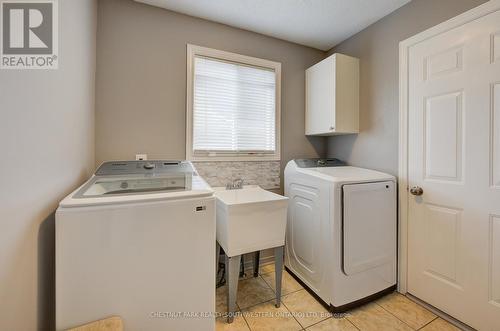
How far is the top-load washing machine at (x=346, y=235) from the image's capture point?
153 cm

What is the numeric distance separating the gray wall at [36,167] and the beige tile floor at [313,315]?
1122 millimetres

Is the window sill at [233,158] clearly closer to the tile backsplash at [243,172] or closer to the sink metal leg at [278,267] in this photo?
the tile backsplash at [243,172]

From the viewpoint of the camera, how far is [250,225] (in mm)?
1477

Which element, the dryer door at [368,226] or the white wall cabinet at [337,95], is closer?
the dryer door at [368,226]

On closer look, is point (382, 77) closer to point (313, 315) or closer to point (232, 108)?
point (232, 108)

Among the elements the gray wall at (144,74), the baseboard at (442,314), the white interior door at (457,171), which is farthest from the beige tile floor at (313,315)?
the gray wall at (144,74)

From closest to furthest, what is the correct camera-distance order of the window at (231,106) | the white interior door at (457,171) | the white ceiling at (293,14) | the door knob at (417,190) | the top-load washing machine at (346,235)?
1. the white interior door at (457,171)
2. the top-load washing machine at (346,235)
3. the door knob at (417,190)
4. the white ceiling at (293,14)
5. the window at (231,106)

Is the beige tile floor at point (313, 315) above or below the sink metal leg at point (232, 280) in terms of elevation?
below

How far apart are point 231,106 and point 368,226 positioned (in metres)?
1.62

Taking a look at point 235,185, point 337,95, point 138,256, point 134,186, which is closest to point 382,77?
point 337,95

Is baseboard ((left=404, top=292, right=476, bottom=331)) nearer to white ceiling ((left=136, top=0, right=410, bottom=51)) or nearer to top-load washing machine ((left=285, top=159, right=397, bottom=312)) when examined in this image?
top-load washing machine ((left=285, top=159, right=397, bottom=312))

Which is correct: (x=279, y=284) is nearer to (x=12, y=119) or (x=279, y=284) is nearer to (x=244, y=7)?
(x=12, y=119)

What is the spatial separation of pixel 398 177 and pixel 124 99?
7.96ft

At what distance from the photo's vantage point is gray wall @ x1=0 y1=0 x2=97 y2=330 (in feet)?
2.26
